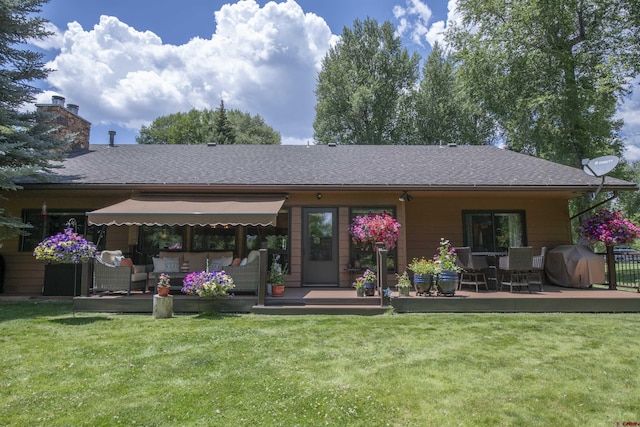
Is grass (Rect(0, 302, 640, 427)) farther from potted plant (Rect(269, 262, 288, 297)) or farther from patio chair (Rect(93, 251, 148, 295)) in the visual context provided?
potted plant (Rect(269, 262, 288, 297))

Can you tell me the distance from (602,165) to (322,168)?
7.30 m

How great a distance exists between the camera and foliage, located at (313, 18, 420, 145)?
28.3 meters

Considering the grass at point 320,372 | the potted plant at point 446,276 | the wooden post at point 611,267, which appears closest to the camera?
the grass at point 320,372

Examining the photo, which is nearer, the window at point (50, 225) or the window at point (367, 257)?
the window at point (367, 257)

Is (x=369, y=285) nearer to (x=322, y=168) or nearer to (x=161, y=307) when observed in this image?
Answer: (x=161, y=307)

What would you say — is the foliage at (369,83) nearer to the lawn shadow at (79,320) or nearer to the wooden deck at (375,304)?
the wooden deck at (375,304)

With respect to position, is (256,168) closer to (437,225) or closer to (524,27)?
(437,225)

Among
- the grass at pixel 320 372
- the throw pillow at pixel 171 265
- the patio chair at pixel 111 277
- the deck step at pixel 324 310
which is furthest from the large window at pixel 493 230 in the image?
the patio chair at pixel 111 277

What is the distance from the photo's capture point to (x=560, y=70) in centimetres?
1831

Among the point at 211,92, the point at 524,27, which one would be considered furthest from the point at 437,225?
the point at 211,92

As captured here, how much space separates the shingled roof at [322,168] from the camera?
388 inches

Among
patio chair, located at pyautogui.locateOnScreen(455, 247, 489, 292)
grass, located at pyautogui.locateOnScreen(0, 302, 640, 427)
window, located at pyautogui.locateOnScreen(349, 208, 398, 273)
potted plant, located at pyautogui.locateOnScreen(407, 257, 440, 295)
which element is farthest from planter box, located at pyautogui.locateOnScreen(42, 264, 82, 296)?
patio chair, located at pyautogui.locateOnScreen(455, 247, 489, 292)

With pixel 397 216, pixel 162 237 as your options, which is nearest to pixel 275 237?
pixel 162 237

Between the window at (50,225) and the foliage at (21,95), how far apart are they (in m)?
0.71
